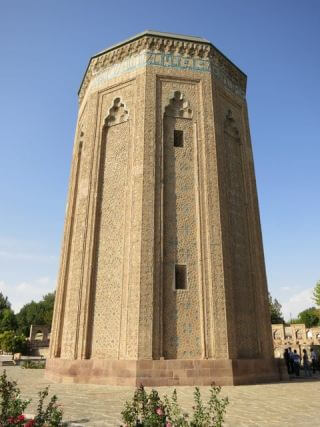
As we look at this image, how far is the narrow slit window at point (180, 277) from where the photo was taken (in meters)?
9.44

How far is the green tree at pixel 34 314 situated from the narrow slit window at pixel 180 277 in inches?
1693

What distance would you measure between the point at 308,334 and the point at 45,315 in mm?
33601

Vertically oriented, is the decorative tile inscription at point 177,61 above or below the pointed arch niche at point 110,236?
above

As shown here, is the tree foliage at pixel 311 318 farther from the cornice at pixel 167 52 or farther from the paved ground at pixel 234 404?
the paved ground at pixel 234 404

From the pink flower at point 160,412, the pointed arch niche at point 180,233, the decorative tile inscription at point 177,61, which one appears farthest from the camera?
the decorative tile inscription at point 177,61

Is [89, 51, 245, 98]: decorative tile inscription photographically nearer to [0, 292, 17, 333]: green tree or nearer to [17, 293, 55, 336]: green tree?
[0, 292, 17, 333]: green tree

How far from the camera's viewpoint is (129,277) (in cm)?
917

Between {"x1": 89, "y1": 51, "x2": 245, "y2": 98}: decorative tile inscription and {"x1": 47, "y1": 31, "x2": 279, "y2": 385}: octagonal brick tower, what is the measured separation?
0.04 m

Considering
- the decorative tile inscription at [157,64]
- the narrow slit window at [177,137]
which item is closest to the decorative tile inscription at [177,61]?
the decorative tile inscription at [157,64]

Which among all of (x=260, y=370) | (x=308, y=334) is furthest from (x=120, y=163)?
(x=308, y=334)

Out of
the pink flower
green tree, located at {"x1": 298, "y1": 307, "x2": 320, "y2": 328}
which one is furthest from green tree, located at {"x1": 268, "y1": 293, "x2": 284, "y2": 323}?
the pink flower

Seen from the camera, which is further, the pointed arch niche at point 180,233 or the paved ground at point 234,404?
the pointed arch niche at point 180,233

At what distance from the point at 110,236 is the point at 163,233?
5.25ft

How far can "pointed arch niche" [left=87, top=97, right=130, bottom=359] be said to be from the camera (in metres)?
9.30
